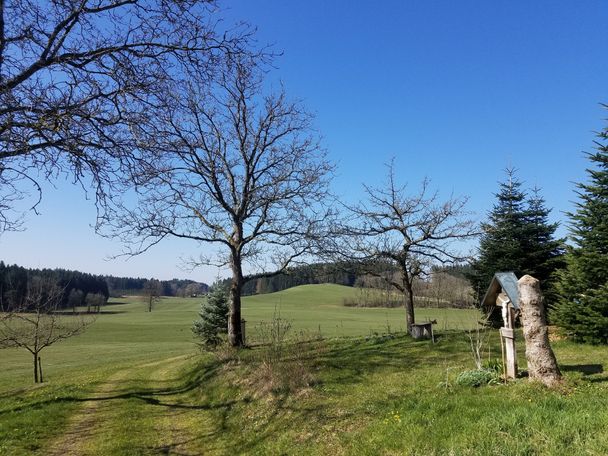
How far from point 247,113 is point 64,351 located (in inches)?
1418

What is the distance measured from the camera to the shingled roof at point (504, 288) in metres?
8.98

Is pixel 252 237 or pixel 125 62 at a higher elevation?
pixel 125 62

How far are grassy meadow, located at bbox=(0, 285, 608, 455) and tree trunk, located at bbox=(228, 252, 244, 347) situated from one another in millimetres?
906

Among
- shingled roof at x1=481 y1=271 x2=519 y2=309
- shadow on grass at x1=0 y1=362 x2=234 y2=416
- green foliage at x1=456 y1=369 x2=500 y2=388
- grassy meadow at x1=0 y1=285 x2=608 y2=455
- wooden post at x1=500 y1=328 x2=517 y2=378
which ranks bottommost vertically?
shadow on grass at x1=0 y1=362 x2=234 y2=416

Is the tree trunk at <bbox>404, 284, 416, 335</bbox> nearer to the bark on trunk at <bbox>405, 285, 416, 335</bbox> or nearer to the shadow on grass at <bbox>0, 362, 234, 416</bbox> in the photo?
the bark on trunk at <bbox>405, 285, 416, 335</bbox>

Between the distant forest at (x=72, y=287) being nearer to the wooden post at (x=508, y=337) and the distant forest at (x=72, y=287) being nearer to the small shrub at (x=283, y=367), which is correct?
the small shrub at (x=283, y=367)

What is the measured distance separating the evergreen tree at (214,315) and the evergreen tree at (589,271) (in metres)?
17.5

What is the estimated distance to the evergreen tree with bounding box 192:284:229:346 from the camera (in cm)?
2586

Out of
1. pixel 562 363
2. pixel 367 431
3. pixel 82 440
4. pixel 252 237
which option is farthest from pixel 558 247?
pixel 82 440

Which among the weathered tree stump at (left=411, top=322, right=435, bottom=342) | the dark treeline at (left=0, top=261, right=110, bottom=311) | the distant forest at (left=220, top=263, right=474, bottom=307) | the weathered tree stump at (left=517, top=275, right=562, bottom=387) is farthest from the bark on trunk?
the dark treeline at (left=0, top=261, right=110, bottom=311)

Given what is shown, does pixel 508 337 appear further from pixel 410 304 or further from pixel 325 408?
pixel 410 304

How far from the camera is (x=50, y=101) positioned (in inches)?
205

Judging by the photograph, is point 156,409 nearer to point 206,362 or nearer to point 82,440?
point 82,440

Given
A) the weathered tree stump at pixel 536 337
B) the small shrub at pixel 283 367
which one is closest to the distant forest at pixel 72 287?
the small shrub at pixel 283 367
